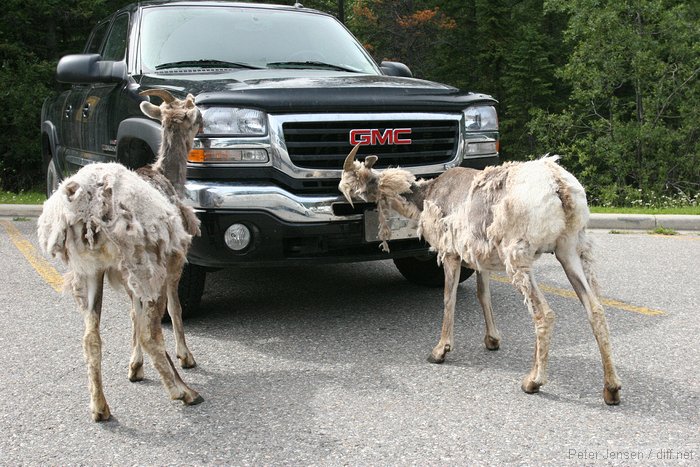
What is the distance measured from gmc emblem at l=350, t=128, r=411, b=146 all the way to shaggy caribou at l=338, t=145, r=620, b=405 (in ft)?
1.50

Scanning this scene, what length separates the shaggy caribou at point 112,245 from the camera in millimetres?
3781

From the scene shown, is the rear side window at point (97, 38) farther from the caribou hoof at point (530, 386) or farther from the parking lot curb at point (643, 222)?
the parking lot curb at point (643, 222)

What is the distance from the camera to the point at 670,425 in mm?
3834

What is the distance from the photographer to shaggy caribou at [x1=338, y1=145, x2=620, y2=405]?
4.09 meters

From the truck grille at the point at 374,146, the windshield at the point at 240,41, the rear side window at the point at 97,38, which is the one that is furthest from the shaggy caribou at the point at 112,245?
the rear side window at the point at 97,38

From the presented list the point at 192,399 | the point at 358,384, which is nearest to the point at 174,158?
the point at 192,399

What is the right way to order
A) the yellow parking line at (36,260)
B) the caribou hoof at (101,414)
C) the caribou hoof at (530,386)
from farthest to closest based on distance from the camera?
the yellow parking line at (36,260), the caribou hoof at (530,386), the caribou hoof at (101,414)

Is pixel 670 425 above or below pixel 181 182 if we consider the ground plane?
below

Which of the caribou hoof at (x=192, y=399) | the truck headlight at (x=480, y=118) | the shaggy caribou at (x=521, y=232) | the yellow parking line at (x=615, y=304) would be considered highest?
the truck headlight at (x=480, y=118)

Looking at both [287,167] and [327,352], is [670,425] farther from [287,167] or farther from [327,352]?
[287,167]

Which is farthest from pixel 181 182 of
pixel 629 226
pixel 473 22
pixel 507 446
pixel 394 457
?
pixel 473 22

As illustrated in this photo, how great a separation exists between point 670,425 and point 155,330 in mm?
2657

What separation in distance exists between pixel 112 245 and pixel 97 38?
5.59 meters

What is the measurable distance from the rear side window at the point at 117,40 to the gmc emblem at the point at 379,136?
8.52 feet
